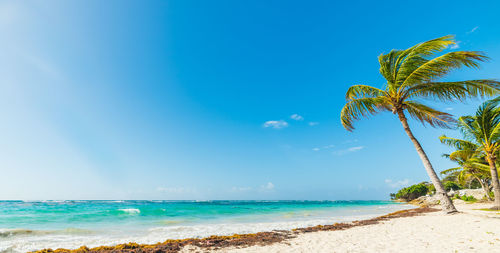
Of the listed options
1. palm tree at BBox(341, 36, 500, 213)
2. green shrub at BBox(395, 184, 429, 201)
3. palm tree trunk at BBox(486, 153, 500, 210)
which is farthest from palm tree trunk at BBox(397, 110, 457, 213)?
green shrub at BBox(395, 184, 429, 201)

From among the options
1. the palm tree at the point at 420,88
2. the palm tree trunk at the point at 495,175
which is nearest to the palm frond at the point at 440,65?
the palm tree at the point at 420,88

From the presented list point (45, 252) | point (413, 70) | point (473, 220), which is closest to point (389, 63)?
point (413, 70)

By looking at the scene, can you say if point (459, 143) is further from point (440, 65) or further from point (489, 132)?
point (440, 65)

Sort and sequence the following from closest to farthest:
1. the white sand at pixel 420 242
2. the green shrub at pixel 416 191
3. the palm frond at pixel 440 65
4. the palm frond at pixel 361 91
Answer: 1. the white sand at pixel 420 242
2. the palm frond at pixel 440 65
3. the palm frond at pixel 361 91
4. the green shrub at pixel 416 191

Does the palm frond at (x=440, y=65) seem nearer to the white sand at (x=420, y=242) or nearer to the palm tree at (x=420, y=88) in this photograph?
the palm tree at (x=420, y=88)

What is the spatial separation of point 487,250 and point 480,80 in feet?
24.8

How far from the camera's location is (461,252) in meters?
5.33

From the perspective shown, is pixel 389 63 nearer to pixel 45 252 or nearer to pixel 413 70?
pixel 413 70

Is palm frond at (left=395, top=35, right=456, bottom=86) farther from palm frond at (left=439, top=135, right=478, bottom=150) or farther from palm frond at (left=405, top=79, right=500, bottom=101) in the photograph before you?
palm frond at (left=439, top=135, right=478, bottom=150)

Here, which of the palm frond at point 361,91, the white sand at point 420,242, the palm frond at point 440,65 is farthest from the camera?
the palm frond at point 361,91

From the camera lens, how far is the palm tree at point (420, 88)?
30.6 feet

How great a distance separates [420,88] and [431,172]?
445 centimetres

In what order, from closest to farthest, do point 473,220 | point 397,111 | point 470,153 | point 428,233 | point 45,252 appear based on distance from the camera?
point 45,252 → point 428,233 → point 473,220 → point 397,111 → point 470,153

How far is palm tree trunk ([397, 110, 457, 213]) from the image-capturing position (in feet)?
35.0
